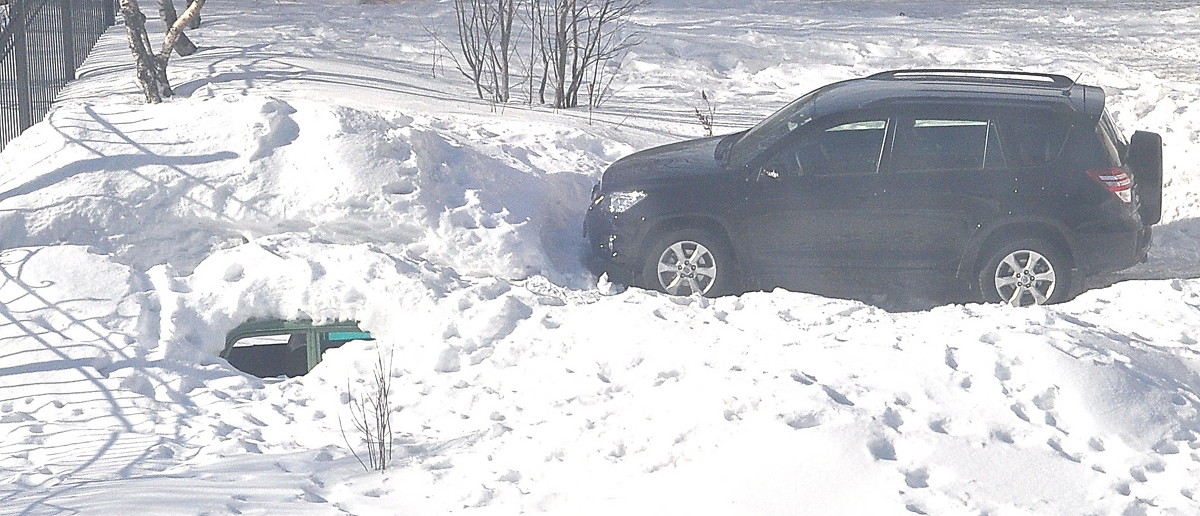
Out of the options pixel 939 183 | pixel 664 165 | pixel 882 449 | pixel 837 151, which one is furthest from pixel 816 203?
pixel 882 449

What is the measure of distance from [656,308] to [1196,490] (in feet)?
10.7

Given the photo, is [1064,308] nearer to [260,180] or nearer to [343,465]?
[343,465]

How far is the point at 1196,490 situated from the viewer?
17.6 feet

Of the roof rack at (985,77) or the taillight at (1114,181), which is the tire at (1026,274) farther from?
the roof rack at (985,77)

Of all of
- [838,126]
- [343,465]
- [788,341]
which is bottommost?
[343,465]

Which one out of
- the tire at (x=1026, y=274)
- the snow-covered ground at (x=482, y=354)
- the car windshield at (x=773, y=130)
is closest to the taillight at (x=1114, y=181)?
the tire at (x=1026, y=274)

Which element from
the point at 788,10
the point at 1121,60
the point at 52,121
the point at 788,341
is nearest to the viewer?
the point at 788,341

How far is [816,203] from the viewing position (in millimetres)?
8594

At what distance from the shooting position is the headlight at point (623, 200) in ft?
29.1

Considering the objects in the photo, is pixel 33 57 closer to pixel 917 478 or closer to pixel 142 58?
pixel 142 58

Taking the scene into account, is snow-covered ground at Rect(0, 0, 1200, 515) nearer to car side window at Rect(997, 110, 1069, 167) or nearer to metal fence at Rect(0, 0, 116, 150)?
metal fence at Rect(0, 0, 116, 150)

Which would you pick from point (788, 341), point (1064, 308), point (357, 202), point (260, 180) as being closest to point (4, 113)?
point (260, 180)

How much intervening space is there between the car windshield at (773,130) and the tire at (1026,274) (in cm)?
158

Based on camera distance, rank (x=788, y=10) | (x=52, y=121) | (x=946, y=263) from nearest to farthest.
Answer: (x=946, y=263) → (x=52, y=121) → (x=788, y=10)
